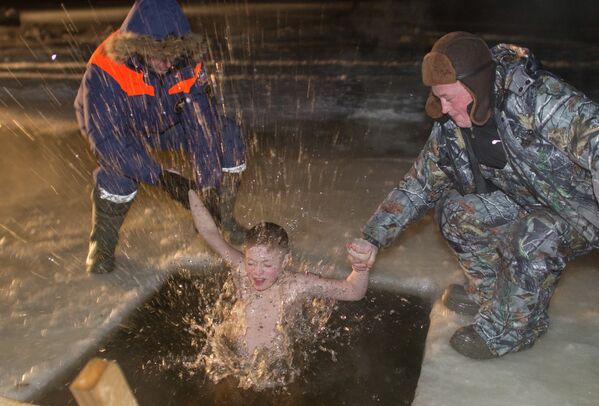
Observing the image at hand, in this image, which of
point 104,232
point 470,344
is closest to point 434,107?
point 470,344

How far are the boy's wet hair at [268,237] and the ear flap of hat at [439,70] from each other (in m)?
1.09

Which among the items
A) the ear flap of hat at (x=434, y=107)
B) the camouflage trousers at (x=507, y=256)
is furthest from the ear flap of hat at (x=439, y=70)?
the camouflage trousers at (x=507, y=256)

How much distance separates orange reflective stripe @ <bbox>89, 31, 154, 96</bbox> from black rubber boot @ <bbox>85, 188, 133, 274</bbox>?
0.64 metres

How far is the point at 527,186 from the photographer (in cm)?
290

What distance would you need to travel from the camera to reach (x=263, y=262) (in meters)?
3.24

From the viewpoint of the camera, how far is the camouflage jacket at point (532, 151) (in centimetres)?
260

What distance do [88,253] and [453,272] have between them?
2.28 meters

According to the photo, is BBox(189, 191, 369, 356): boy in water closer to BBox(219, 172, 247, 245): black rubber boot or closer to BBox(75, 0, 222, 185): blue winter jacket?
BBox(75, 0, 222, 185): blue winter jacket

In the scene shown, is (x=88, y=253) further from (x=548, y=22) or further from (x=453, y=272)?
(x=548, y=22)

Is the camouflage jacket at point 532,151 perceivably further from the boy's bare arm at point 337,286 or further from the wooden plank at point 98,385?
the wooden plank at point 98,385

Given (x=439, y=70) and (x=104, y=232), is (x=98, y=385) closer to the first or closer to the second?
(x=439, y=70)

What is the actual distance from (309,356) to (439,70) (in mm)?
1605

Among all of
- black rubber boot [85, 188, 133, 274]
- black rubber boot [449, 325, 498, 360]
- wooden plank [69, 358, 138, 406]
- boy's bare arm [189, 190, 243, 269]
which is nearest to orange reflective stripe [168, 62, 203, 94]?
black rubber boot [85, 188, 133, 274]

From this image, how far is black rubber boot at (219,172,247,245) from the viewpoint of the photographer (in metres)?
4.27
